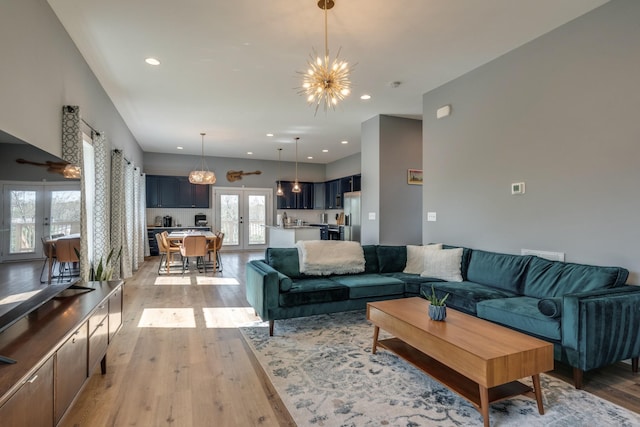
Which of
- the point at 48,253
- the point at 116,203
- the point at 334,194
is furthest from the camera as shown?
the point at 334,194

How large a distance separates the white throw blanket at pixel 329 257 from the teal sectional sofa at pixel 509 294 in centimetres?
8

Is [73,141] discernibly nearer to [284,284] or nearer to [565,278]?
[284,284]

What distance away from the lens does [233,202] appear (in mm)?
10648

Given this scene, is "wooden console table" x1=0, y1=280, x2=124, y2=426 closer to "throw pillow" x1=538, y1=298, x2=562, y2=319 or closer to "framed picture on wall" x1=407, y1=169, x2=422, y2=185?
"throw pillow" x1=538, y1=298, x2=562, y2=319

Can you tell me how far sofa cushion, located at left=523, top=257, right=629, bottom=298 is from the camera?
2736 mm

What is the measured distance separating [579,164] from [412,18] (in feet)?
6.98

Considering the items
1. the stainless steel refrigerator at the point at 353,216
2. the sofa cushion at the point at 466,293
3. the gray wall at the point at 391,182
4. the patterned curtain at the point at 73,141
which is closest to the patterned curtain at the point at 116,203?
the patterned curtain at the point at 73,141

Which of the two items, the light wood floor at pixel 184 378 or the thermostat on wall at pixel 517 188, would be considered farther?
the thermostat on wall at pixel 517 188

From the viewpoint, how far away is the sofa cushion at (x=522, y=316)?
8.30 ft

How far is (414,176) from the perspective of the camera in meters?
6.39

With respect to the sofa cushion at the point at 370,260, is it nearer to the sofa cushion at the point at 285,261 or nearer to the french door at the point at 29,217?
the sofa cushion at the point at 285,261

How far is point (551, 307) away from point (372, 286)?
1.75 metres

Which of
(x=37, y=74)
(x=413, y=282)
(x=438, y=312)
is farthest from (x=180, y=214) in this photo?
(x=438, y=312)

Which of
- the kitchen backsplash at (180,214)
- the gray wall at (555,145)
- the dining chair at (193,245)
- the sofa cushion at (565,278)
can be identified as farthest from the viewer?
the kitchen backsplash at (180,214)
